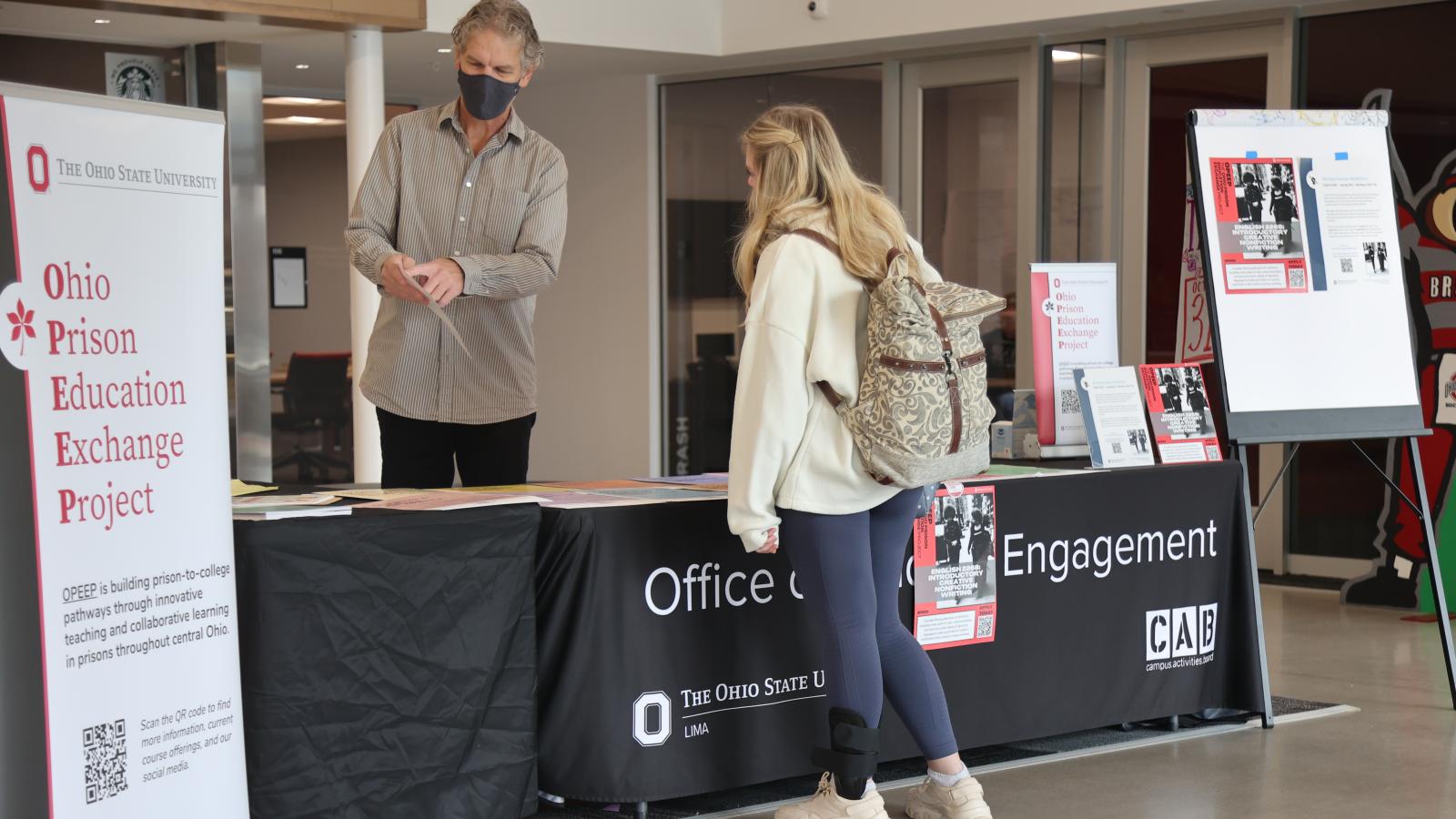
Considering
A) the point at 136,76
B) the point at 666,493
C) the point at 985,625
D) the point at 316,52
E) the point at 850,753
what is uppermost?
the point at 316,52

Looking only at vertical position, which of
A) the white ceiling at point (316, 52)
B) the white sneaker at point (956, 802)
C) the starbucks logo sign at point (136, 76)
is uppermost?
the white ceiling at point (316, 52)

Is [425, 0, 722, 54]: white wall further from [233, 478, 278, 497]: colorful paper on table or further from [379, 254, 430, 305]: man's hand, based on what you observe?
[233, 478, 278, 497]: colorful paper on table

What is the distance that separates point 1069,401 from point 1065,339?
177 millimetres

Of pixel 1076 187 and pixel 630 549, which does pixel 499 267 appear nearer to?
pixel 630 549

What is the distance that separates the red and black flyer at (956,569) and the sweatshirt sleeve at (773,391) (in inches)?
29.3

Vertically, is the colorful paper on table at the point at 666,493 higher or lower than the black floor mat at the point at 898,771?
higher

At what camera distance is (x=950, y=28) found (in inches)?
285

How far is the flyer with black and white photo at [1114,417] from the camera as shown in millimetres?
4152

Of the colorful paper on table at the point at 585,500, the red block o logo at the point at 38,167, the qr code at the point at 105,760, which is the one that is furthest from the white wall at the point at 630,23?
the qr code at the point at 105,760

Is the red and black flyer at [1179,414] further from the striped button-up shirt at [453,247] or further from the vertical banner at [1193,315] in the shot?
the striped button-up shirt at [453,247]

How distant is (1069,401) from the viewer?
4453 millimetres

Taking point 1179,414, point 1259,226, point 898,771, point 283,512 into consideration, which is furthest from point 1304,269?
point 283,512

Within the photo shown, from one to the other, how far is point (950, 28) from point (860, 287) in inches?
176

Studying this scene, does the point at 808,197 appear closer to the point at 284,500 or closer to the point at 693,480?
the point at 693,480
